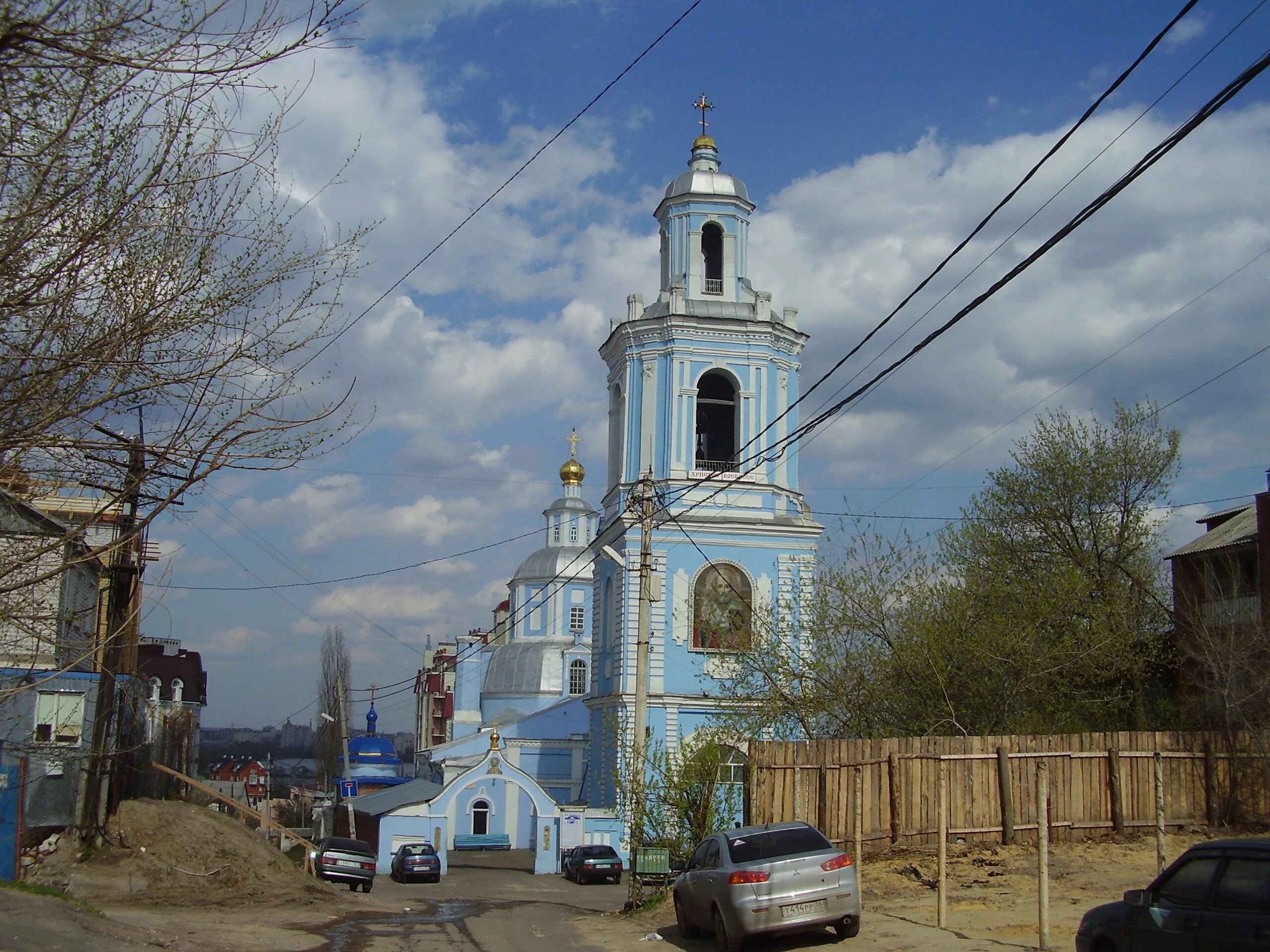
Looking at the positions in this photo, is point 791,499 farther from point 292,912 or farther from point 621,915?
point 292,912

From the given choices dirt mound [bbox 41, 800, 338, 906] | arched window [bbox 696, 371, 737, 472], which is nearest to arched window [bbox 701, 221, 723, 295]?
arched window [bbox 696, 371, 737, 472]

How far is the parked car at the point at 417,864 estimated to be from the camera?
127 feet

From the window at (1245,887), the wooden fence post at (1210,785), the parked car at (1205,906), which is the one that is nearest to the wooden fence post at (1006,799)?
the wooden fence post at (1210,785)

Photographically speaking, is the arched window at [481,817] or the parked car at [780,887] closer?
the parked car at [780,887]

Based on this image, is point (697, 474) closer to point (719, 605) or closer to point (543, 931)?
point (719, 605)

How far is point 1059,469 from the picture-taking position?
3366 cm

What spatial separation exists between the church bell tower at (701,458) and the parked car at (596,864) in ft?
13.1

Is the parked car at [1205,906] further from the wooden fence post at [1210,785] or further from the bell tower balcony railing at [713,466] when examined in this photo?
the bell tower balcony railing at [713,466]

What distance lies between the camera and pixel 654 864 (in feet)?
66.1

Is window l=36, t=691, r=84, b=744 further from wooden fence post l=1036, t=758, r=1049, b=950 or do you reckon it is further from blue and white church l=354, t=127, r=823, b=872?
wooden fence post l=1036, t=758, r=1049, b=950

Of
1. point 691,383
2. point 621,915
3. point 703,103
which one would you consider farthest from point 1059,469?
point 621,915

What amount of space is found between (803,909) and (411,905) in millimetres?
15588

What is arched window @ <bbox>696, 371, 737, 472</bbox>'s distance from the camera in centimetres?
3544

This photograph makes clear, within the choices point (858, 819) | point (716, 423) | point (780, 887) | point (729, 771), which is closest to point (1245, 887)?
point (780, 887)
